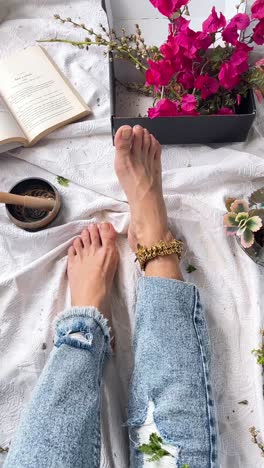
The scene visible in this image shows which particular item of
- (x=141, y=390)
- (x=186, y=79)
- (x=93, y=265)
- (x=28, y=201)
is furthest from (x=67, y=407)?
(x=186, y=79)

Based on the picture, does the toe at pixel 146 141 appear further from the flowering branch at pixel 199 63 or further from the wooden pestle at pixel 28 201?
the wooden pestle at pixel 28 201

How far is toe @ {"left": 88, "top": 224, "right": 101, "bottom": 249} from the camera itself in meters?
0.94

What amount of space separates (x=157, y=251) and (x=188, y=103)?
0.95 ft

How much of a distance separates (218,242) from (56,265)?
0.34 m

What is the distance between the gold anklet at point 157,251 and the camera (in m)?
0.89

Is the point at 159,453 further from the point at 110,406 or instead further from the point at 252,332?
the point at 252,332

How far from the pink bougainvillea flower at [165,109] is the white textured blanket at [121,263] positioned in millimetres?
119

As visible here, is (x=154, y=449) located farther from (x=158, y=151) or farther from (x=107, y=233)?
(x=158, y=151)

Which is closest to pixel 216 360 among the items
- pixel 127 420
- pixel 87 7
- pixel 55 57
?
pixel 127 420

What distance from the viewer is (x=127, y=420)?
0.76 meters

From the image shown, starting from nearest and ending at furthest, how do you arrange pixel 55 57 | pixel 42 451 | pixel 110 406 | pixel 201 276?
1. pixel 42 451
2. pixel 110 406
3. pixel 201 276
4. pixel 55 57

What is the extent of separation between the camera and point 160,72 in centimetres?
82

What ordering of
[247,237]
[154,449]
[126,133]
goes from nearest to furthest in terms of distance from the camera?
[154,449] < [247,237] < [126,133]

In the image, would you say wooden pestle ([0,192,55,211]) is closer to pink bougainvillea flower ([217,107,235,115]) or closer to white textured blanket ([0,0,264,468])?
white textured blanket ([0,0,264,468])
